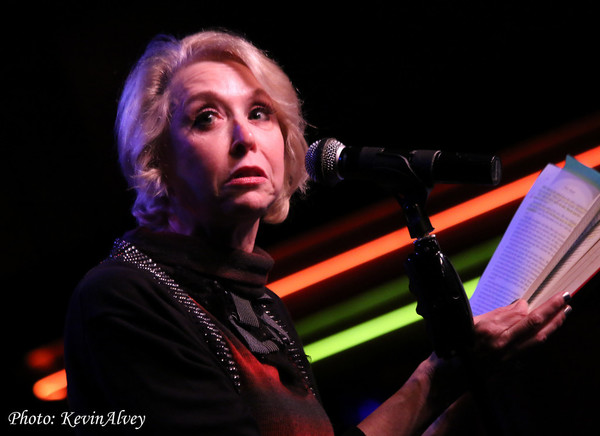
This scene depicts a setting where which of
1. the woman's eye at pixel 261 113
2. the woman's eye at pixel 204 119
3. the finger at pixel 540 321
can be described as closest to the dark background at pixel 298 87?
the woman's eye at pixel 261 113

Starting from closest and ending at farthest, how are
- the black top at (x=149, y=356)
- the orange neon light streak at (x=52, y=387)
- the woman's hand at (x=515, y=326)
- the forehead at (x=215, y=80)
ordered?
the black top at (x=149, y=356) < the woman's hand at (x=515, y=326) < the forehead at (x=215, y=80) < the orange neon light streak at (x=52, y=387)

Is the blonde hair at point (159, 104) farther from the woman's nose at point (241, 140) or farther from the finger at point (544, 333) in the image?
the finger at point (544, 333)

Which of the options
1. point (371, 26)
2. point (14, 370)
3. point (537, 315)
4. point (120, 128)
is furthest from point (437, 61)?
point (14, 370)

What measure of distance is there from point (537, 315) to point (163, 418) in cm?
73

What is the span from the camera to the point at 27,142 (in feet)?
11.3

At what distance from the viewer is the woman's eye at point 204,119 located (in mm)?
1412

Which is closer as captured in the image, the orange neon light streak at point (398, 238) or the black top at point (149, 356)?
the black top at point (149, 356)

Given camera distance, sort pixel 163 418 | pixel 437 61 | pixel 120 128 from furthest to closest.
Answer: pixel 437 61, pixel 120 128, pixel 163 418

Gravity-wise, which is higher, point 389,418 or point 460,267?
point 389,418

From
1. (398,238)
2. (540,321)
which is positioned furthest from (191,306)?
(398,238)

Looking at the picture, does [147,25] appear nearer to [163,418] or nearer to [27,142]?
[27,142]

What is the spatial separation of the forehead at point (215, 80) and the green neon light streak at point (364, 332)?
146 centimetres

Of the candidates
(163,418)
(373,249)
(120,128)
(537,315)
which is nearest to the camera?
(163,418)

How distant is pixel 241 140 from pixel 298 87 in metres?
1.71
